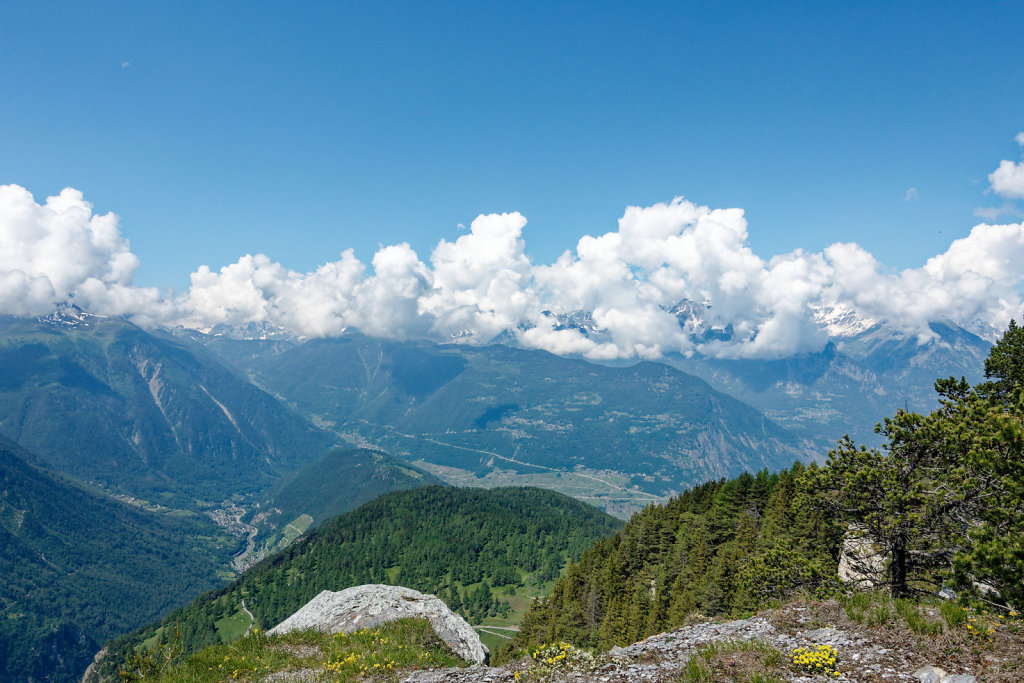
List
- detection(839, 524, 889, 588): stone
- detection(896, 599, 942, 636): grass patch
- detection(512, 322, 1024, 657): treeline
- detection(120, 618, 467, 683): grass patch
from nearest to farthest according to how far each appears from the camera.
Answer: detection(896, 599, 942, 636): grass patch < detection(512, 322, 1024, 657): treeline < detection(120, 618, 467, 683): grass patch < detection(839, 524, 889, 588): stone

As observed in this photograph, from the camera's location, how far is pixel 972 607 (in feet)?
47.9

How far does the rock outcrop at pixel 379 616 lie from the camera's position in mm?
27656

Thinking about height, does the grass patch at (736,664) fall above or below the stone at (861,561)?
below

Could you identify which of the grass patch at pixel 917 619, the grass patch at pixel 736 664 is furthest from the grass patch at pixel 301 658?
the grass patch at pixel 917 619

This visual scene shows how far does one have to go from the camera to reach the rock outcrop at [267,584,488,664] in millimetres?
27656

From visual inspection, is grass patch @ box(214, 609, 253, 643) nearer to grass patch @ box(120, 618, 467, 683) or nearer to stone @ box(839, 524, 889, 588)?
grass patch @ box(120, 618, 467, 683)

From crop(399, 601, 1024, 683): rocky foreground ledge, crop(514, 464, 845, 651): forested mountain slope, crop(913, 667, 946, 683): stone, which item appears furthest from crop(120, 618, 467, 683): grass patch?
crop(514, 464, 845, 651): forested mountain slope

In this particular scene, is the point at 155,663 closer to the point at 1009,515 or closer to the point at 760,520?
the point at 1009,515

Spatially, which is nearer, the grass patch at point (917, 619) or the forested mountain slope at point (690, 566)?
the grass patch at point (917, 619)

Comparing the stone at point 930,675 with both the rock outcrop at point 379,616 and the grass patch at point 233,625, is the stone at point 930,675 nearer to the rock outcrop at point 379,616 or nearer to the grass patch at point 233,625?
the rock outcrop at point 379,616

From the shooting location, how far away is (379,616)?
2858 cm

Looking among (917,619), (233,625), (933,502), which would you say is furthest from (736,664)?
(233,625)

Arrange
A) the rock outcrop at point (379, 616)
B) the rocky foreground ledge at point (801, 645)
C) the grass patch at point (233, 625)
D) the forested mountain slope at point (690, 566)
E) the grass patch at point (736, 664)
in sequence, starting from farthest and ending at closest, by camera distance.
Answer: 1. the grass patch at point (233, 625)
2. the rock outcrop at point (379, 616)
3. the forested mountain slope at point (690, 566)
4. the grass patch at point (736, 664)
5. the rocky foreground ledge at point (801, 645)

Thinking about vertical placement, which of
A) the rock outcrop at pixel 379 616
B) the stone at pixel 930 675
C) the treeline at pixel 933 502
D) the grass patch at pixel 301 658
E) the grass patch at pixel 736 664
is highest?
the treeline at pixel 933 502
